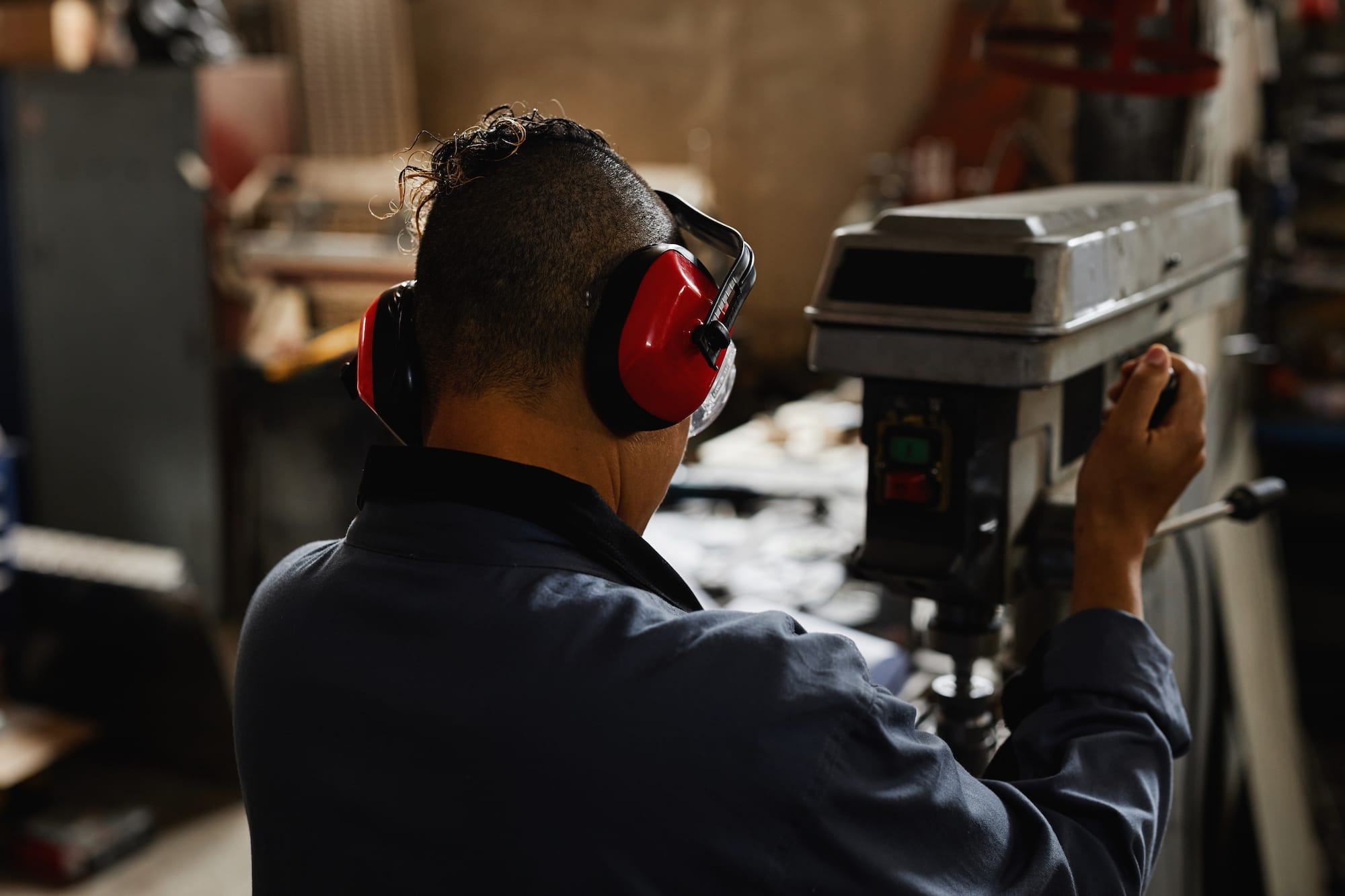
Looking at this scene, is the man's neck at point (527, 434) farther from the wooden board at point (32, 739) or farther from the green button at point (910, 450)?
the wooden board at point (32, 739)

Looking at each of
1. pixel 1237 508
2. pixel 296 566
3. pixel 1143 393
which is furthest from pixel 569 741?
pixel 1237 508

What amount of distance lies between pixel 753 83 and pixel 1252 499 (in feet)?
11.6

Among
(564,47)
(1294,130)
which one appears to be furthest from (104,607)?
(1294,130)

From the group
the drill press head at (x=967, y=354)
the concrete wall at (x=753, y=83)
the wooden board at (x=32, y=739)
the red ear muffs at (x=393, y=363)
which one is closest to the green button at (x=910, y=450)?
the drill press head at (x=967, y=354)

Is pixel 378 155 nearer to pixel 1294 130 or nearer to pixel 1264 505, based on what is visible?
pixel 1294 130

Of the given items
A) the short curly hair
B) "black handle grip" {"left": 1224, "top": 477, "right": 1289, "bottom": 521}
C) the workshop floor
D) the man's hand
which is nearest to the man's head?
the short curly hair

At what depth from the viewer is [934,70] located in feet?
13.9

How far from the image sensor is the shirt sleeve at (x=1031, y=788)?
0.73 meters

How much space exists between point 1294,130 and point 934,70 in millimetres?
1143

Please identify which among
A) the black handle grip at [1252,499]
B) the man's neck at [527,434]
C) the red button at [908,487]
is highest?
the man's neck at [527,434]

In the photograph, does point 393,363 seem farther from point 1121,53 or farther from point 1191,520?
point 1121,53

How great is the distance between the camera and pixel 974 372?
3.37ft

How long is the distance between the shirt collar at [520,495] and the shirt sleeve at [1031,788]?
0.18 meters

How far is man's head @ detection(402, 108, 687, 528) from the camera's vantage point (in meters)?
0.81
